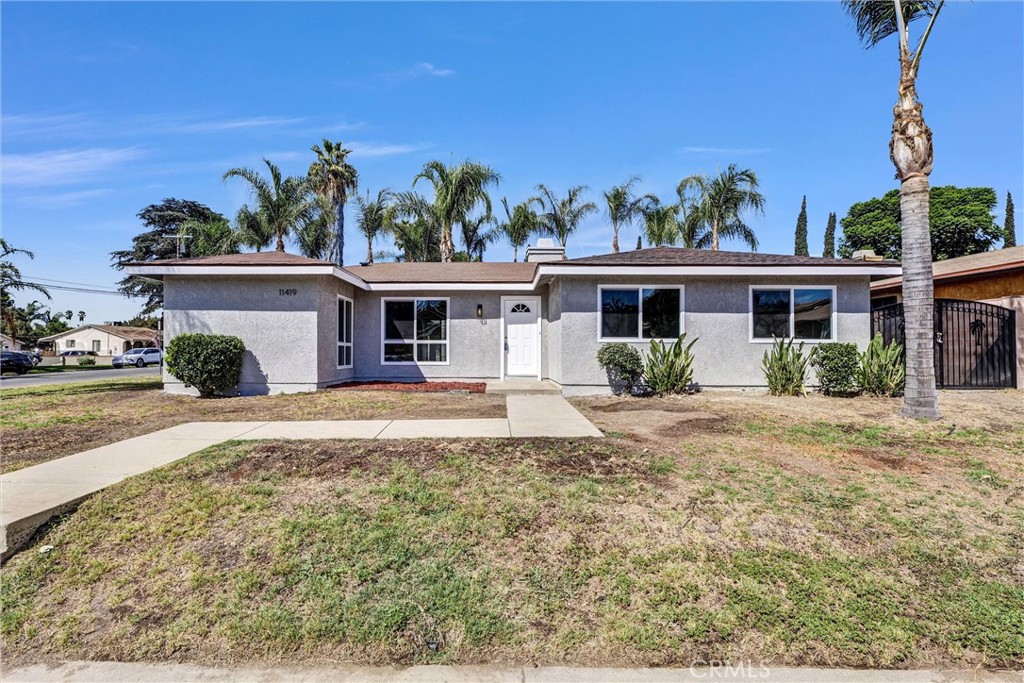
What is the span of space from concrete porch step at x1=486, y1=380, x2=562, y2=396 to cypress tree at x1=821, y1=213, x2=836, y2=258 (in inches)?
1604

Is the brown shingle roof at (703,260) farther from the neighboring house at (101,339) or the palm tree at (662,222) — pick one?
the neighboring house at (101,339)

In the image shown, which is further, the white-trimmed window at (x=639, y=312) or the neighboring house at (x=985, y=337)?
the neighboring house at (x=985, y=337)

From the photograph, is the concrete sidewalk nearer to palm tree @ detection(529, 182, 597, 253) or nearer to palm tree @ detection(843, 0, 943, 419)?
palm tree @ detection(843, 0, 943, 419)

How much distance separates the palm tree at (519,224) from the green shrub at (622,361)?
1587 cm

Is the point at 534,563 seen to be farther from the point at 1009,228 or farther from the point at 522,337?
the point at 1009,228

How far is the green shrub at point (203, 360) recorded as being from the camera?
1072 cm

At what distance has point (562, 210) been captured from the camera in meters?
25.3

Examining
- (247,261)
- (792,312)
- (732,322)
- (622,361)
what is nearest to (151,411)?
(247,261)

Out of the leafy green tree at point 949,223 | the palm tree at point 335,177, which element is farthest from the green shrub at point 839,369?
the leafy green tree at point 949,223

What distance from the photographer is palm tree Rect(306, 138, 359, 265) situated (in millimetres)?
27922

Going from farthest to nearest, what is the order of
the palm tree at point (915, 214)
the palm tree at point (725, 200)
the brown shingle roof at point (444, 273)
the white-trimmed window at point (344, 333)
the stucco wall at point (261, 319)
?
1. the palm tree at point (725, 200)
2. the brown shingle roof at point (444, 273)
3. the white-trimmed window at point (344, 333)
4. the stucco wall at point (261, 319)
5. the palm tree at point (915, 214)

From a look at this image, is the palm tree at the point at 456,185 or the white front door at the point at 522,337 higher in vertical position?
the palm tree at the point at 456,185

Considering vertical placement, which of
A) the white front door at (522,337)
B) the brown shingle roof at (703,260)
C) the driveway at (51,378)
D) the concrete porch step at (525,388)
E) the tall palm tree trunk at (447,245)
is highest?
the tall palm tree trunk at (447,245)

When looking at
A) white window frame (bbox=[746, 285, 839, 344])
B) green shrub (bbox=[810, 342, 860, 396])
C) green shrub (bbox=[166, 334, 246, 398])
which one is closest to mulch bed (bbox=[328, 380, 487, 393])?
green shrub (bbox=[166, 334, 246, 398])
